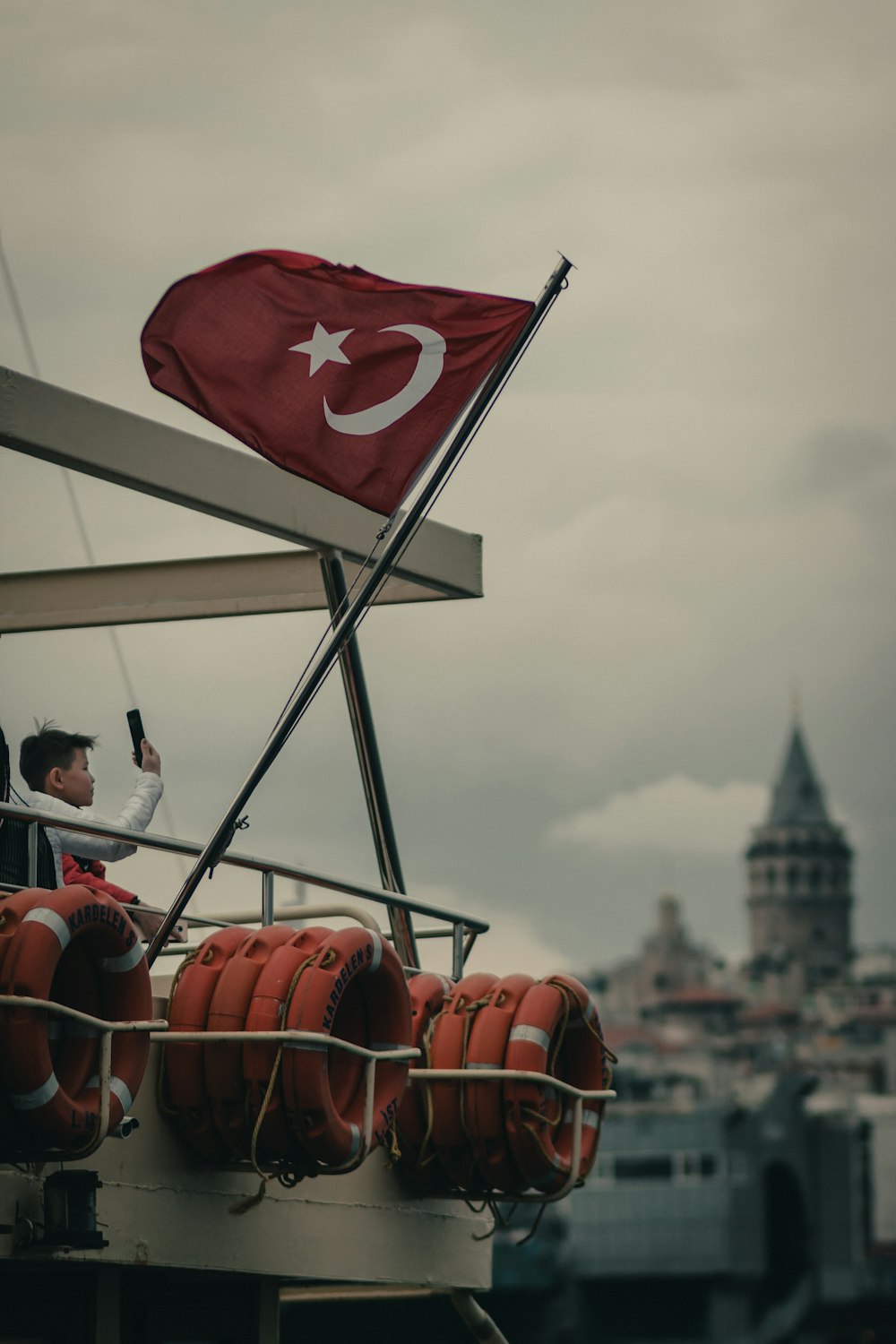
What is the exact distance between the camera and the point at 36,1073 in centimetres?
780

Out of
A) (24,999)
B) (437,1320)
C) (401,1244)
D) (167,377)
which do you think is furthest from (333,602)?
(437,1320)

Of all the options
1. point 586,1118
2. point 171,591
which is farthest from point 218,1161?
point 171,591

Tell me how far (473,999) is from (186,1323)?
2.11 metres

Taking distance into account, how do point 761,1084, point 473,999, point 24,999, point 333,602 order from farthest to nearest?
point 761,1084 → point 333,602 → point 473,999 → point 24,999

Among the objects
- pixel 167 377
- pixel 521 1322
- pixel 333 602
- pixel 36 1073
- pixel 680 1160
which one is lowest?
pixel 521 1322

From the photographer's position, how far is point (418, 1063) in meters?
10.6

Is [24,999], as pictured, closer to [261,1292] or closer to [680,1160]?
[261,1292]

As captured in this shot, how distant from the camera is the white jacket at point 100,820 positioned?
31.6 ft

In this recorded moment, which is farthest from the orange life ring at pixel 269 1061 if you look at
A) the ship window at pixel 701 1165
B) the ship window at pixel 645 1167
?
the ship window at pixel 645 1167

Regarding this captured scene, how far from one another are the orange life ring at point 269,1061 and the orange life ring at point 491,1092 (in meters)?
1.49

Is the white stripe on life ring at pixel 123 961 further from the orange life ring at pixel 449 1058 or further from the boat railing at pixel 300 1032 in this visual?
the orange life ring at pixel 449 1058

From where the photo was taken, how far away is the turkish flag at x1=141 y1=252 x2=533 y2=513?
35.0ft

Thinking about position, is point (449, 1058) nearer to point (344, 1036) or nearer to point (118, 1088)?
point (344, 1036)

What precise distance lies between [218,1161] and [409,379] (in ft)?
13.2
